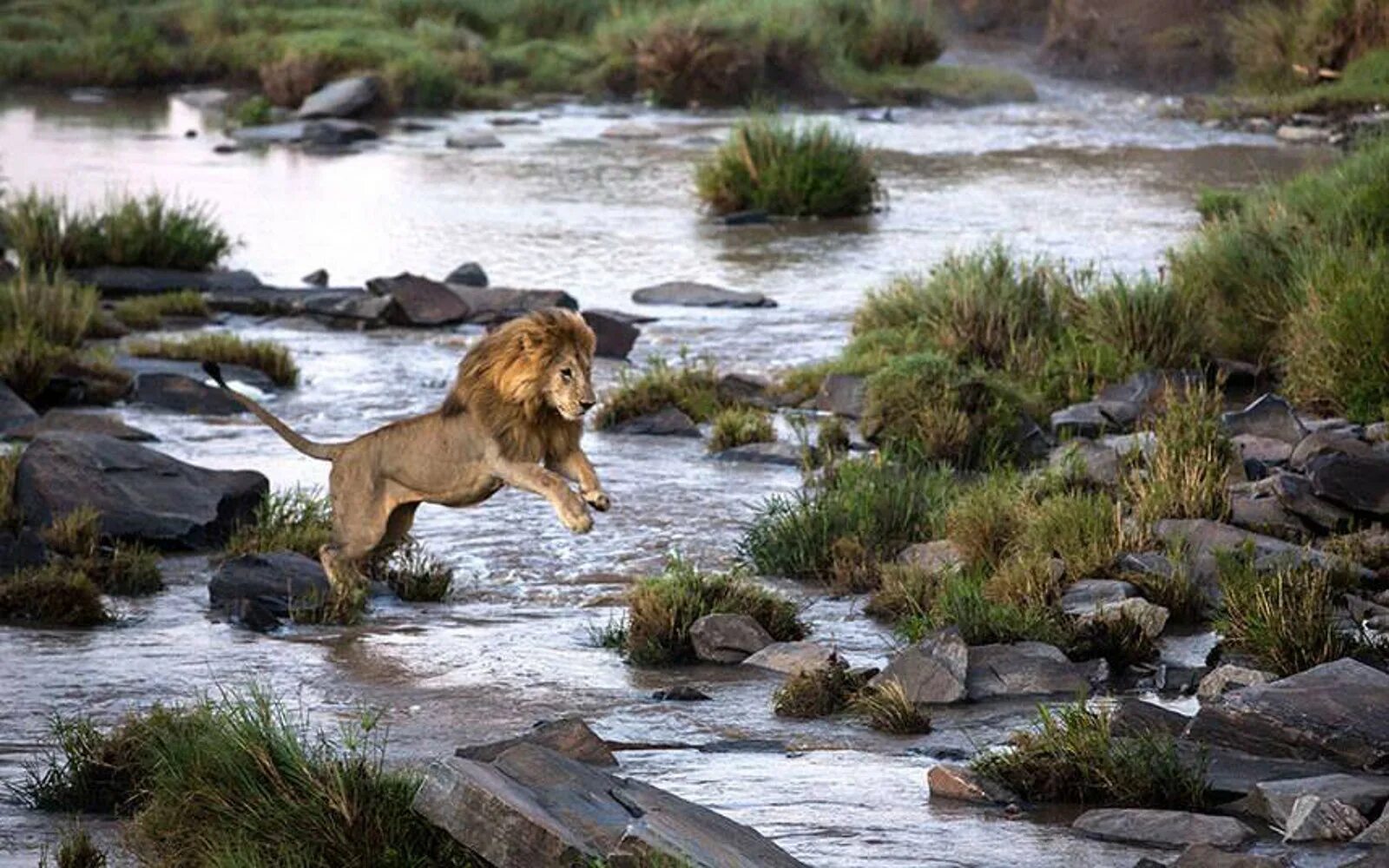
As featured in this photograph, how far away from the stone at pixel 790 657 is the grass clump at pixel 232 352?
26.2ft

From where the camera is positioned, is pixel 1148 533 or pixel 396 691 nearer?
pixel 396 691

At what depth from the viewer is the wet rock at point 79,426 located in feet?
49.1

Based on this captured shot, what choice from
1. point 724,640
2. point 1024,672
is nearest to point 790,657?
point 724,640

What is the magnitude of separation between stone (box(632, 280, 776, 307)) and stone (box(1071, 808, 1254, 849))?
44.0ft

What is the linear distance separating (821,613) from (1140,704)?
294 cm

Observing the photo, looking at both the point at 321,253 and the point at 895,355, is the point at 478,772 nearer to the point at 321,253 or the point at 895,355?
the point at 895,355

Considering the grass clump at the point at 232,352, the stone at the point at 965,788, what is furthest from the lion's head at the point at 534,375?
the grass clump at the point at 232,352

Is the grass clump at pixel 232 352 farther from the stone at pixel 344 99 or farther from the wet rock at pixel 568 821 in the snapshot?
the stone at pixel 344 99

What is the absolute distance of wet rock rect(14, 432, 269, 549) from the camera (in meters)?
12.4

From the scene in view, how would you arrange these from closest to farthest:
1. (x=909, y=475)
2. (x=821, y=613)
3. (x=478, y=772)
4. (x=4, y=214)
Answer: (x=478, y=772), (x=821, y=613), (x=909, y=475), (x=4, y=214)

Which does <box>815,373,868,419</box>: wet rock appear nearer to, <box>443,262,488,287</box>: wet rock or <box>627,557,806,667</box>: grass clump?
<box>627,557,806,667</box>: grass clump

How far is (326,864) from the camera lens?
22.0 feet

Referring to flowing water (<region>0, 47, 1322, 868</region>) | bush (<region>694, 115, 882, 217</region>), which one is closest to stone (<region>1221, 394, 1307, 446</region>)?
flowing water (<region>0, 47, 1322, 868</region>)

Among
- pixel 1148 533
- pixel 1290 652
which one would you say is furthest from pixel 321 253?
pixel 1290 652
